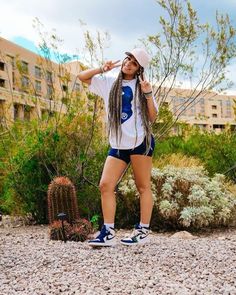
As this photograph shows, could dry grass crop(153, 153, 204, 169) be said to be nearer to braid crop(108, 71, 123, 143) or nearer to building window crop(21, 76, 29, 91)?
building window crop(21, 76, 29, 91)

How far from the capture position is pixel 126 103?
5910mm

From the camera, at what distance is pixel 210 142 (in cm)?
1249

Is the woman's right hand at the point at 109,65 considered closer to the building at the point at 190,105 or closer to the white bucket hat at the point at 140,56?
the white bucket hat at the point at 140,56

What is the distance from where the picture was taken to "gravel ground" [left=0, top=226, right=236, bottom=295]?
15.3ft

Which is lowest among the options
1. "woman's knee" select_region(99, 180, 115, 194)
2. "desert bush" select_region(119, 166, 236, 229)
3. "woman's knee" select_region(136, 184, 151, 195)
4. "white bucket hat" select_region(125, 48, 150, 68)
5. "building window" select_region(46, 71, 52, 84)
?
"desert bush" select_region(119, 166, 236, 229)

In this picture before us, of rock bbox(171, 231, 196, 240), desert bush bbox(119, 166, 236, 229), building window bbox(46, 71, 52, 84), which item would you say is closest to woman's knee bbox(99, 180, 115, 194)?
rock bbox(171, 231, 196, 240)

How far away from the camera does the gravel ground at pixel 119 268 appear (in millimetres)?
4652

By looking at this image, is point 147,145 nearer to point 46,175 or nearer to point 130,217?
point 130,217

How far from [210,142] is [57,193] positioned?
5.63 m

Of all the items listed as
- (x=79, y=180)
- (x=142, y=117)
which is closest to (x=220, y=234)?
(x=79, y=180)

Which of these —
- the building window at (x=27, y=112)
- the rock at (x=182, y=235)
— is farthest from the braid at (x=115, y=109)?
the building window at (x=27, y=112)

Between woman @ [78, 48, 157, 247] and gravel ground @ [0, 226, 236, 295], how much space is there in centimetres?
48

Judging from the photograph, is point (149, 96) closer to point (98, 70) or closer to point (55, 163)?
point (98, 70)

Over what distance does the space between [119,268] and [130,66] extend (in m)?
2.02
